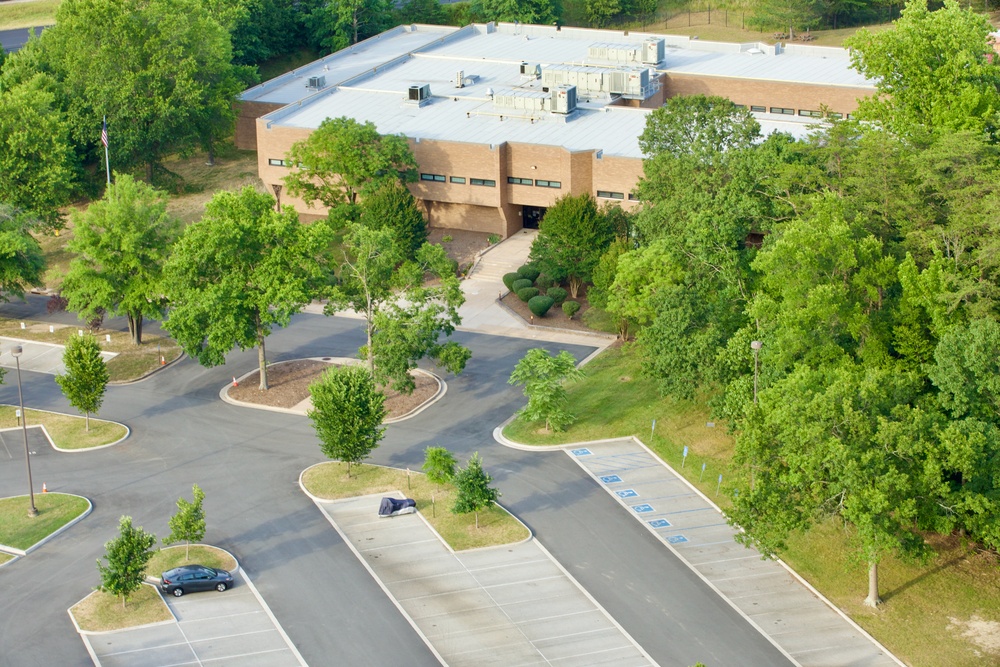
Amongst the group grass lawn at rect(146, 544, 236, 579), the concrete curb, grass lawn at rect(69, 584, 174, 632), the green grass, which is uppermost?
the green grass

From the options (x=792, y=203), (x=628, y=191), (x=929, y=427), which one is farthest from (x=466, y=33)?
(x=929, y=427)

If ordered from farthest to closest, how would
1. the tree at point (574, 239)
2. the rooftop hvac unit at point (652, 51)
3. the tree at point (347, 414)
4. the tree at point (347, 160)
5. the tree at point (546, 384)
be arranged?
the rooftop hvac unit at point (652, 51) < the tree at point (347, 160) < the tree at point (574, 239) < the tree at point (546, 384) < the tree at point (347, 414)

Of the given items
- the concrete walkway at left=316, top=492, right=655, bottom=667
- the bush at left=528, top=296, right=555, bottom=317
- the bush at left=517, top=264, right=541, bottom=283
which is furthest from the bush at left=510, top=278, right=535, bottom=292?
the concrete walkway at left=316, top=492, right=655, bottom=667

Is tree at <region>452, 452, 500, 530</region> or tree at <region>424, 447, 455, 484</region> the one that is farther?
tree at <region>424, 447, 455, 484</region>

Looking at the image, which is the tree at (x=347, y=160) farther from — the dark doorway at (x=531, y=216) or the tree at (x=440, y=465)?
the tree at (x=440, y=465)

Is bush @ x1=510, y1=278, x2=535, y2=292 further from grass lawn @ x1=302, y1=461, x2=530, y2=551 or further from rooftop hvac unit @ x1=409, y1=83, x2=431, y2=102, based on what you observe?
rooftop hvac unit @ x1=409, y1=83, x2=431, y2=102

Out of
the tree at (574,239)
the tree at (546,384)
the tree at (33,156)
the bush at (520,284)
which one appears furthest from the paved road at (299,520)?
the tree at (33,156)
